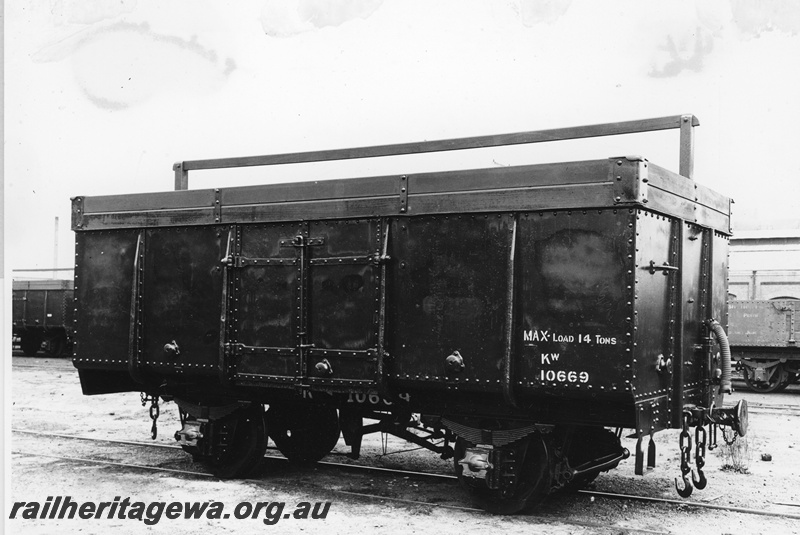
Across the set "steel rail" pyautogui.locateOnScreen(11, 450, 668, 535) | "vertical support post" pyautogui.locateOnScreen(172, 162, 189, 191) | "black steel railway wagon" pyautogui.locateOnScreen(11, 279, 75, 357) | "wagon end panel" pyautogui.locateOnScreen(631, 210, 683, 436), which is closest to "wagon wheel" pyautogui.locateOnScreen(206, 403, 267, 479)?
"steel rail" pyautogui.locateOnScreen(11, 450, 668, 535)

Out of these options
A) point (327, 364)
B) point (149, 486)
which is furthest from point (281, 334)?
point (149, 486)

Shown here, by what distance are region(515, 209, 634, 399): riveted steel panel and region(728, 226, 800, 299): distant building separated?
19.5 m

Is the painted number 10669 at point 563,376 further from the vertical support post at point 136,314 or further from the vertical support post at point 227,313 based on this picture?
the vertical support post at point 136,314

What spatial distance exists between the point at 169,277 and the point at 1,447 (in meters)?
4.06

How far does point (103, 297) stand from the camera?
927 centimetres

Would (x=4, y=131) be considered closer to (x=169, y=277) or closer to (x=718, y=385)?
(x=169, y=277)

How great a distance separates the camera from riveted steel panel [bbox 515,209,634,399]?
6.52 meters

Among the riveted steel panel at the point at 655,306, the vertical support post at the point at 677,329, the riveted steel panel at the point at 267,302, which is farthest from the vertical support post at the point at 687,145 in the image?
the riveted steel panel at the point at 267,302

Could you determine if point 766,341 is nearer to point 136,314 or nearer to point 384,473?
point 384,473

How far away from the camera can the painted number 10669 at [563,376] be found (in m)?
6.65

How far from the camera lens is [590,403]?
6.87m

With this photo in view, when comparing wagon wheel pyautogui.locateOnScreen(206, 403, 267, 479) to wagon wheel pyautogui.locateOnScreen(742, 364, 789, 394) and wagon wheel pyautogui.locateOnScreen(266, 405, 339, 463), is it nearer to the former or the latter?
wagon wheel pyautogui.locateOnScreen(266, 405, 339, 463)

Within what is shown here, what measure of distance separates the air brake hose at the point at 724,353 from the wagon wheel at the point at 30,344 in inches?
1122

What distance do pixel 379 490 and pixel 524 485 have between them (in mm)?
1627
